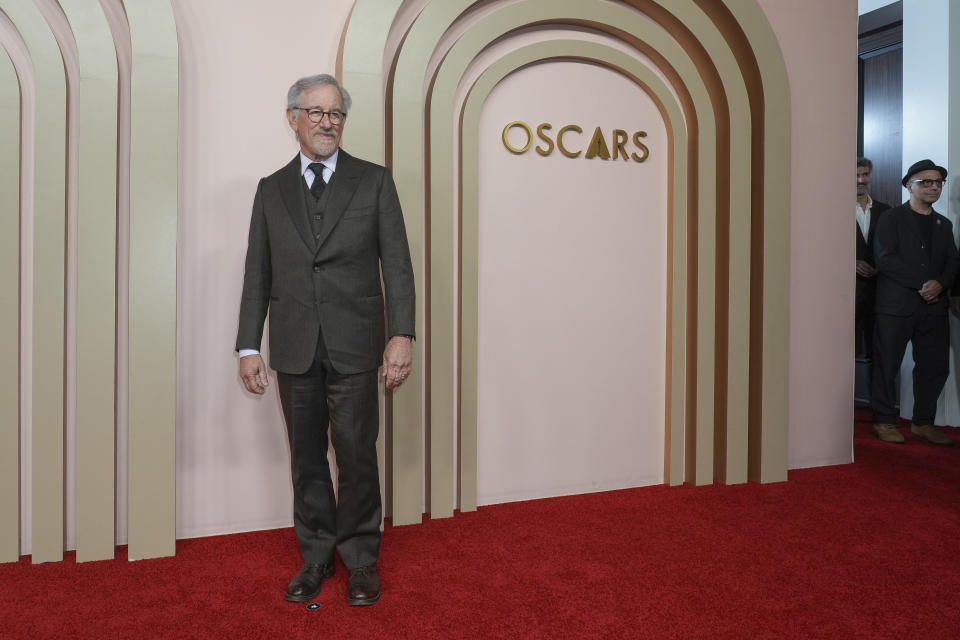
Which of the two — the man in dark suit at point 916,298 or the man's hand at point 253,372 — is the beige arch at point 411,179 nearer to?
the man's hand at point 253,372

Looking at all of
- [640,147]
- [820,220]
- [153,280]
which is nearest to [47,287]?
[153,280]

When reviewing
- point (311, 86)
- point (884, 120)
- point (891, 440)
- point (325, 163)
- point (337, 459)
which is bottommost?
point (891, 440)

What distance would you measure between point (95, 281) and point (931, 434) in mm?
4991

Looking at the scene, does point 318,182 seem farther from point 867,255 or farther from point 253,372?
point 867,255

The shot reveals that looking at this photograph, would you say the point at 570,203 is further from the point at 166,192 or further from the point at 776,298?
the point at 166,192

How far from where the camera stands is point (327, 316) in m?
2.51

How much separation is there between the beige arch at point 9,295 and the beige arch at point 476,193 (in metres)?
1.70

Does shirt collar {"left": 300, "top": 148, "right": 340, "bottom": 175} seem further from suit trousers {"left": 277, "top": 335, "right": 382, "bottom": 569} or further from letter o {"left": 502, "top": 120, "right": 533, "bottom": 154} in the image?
letter o {"left": 502, "top": 120, "right": 533, "bottom": 154}

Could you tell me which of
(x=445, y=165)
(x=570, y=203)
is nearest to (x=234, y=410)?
(x=445, y=165)

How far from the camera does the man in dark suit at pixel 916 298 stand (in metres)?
4.77

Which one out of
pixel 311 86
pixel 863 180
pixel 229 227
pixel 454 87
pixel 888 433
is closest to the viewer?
pixel 311 86

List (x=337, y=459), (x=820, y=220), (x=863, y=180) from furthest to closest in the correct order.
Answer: (x=863, y=180), (x=820, y=220), (x=337, y=459)

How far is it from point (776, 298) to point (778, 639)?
7.03 feet

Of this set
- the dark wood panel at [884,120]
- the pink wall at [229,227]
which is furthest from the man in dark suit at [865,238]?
the pink wall at [229,227]
